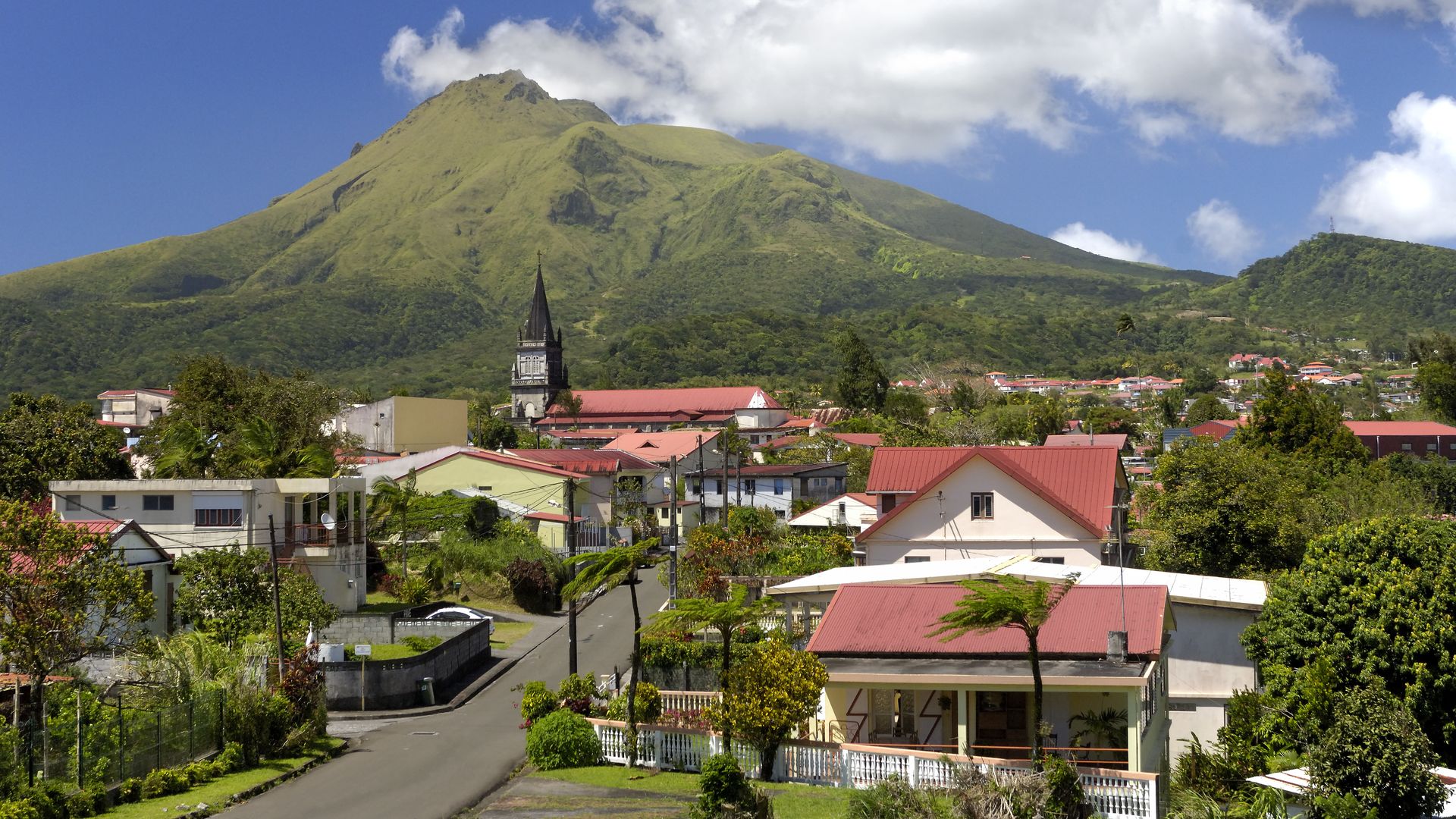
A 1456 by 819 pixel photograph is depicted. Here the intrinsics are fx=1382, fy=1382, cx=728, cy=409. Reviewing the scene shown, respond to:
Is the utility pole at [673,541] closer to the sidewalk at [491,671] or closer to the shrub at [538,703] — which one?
the sidewalk at [491,671]

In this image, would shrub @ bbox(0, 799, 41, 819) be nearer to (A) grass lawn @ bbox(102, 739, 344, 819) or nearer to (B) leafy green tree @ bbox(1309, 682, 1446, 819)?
(A) grass lawn @ bbox(102, 739, 344, 819)

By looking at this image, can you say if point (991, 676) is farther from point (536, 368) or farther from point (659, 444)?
point (536, 368)

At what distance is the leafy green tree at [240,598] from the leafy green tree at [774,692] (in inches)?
575

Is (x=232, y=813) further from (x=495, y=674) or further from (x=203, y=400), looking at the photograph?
(x=203, y=400)

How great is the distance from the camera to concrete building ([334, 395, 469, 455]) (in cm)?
9106

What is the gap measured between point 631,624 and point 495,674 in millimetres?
8230

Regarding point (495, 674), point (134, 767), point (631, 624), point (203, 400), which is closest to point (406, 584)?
point (631, 624)

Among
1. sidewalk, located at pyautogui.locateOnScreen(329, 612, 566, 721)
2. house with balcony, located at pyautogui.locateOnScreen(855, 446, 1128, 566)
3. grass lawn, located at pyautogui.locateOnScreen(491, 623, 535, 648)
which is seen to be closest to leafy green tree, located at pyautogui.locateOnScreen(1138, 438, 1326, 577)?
house with balcony, located at pyautogui.locateOnScreen(855, 446, 1128, 566)

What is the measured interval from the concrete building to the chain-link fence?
63770 millimetres

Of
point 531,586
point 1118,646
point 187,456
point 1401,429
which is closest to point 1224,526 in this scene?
point 1118,646

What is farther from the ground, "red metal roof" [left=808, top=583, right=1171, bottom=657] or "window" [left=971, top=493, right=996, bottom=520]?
"window" [left=971, top=493, right=996, bottom=520]

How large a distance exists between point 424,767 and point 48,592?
716 cm

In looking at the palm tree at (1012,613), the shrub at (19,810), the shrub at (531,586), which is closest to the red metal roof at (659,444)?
the shrub at (531,586)

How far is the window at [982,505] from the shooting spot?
39.8 m
